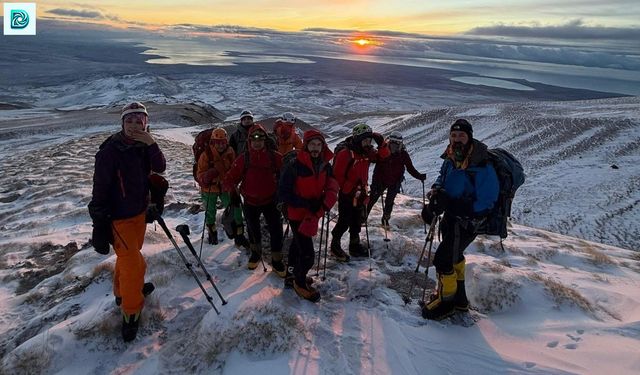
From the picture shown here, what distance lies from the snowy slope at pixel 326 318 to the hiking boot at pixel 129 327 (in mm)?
115

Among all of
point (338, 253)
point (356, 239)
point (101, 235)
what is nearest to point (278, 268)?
point (338, 253)

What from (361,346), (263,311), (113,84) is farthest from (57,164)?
(113,84)

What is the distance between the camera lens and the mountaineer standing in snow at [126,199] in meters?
5.54

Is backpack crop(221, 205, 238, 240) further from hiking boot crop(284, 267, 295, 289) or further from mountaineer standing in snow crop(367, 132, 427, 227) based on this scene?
mountaineer standing in snow crop(367, 132, 427, 227)

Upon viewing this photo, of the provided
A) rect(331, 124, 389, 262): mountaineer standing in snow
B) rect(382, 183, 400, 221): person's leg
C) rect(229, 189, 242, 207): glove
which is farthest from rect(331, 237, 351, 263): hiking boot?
rect(382, 183, 400, 221): person's leg

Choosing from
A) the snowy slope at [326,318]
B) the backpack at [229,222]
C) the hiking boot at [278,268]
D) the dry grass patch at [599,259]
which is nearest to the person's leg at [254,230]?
the snowy slope at [326,318]

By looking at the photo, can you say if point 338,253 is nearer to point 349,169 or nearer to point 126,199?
point 349,169

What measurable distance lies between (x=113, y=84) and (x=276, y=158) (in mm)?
171997

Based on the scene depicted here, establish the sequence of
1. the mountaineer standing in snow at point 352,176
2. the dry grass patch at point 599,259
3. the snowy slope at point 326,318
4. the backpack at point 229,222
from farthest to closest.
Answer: the dry grass patch at point 599,259 → the backpack at point 229,222 → the mountaineer standing in snow at point 352,176 → the snowy slope at point 326,318

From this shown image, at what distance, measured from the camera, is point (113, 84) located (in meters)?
157

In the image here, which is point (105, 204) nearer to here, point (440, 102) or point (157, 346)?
point (157, 346)

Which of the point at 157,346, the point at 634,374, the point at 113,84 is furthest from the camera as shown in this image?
the point at 113,84

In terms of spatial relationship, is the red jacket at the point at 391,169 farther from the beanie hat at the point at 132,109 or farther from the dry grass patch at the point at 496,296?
the beanie hat at the point at 132,109

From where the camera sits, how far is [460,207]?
602 cm
